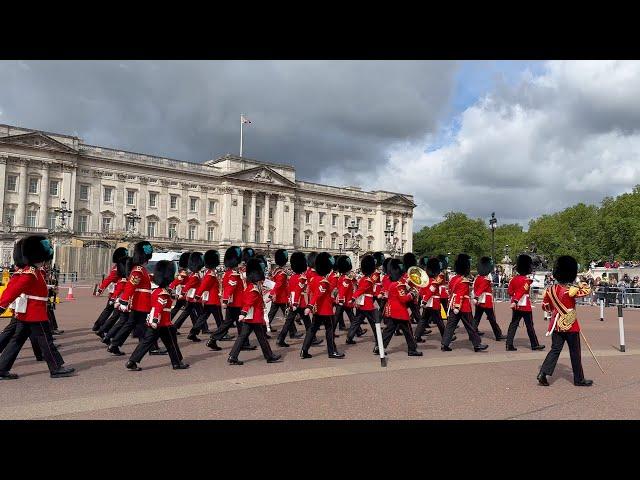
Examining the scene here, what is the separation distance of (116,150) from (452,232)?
6499cm

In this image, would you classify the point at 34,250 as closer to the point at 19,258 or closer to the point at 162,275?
the point at 19,258

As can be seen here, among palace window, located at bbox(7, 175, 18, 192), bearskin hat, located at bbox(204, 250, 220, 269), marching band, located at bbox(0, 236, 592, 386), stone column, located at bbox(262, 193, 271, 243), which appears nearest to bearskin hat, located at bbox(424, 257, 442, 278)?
marching band, located at bbox(0, 236, 592, 386)

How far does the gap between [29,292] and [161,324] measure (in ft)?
5.90

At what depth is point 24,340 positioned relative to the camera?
23.9ft

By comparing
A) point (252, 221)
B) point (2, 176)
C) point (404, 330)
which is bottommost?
point (404, 330)

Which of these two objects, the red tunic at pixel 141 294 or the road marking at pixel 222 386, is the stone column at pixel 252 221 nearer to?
the road marking at pixel 222 386

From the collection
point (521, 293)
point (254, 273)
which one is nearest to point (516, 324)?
point (521, 293)

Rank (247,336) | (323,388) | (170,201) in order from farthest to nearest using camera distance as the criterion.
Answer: (170,201), (247,336), (323,388)

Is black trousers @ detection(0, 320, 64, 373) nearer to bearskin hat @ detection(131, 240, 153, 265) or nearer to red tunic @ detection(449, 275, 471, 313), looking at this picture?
bearskin hat @ detection(131, 240, 153, 265)

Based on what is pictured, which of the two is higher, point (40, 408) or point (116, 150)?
point (116, 150)

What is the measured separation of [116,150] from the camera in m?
64.2
